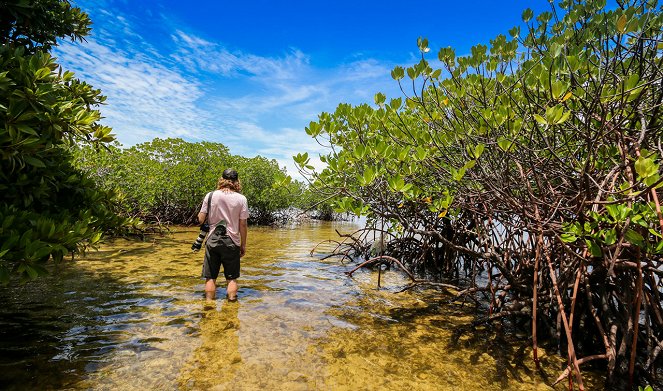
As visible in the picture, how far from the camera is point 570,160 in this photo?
11.9ft

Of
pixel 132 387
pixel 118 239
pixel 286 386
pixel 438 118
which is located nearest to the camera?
pixel 132 387

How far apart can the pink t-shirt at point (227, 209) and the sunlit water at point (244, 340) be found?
1.23 metres

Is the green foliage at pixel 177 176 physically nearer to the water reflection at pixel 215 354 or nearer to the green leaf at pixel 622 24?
the water reflection at pixel 215 354

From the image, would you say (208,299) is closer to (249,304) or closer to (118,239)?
(249,304)

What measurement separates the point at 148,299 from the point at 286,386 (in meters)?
3.26

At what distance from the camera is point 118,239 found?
11477 millimetres

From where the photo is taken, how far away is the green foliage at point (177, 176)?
14.1 meters

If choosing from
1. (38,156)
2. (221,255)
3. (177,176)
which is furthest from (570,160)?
(177,176)

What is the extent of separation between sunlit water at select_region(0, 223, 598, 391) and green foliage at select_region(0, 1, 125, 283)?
1.05 metres

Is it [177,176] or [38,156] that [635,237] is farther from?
[177,176]

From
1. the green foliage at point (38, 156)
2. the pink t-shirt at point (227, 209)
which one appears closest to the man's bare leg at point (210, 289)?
the pink t-shirt at point (227, 209)

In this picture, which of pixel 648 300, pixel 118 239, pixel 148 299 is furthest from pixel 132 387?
pixel 118 239

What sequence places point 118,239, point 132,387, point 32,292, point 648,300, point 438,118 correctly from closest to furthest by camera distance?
point 132,387 → point 648,300 → point 438,118 → point 32,292 → point 118,239

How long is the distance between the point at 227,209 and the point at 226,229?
310 mm
